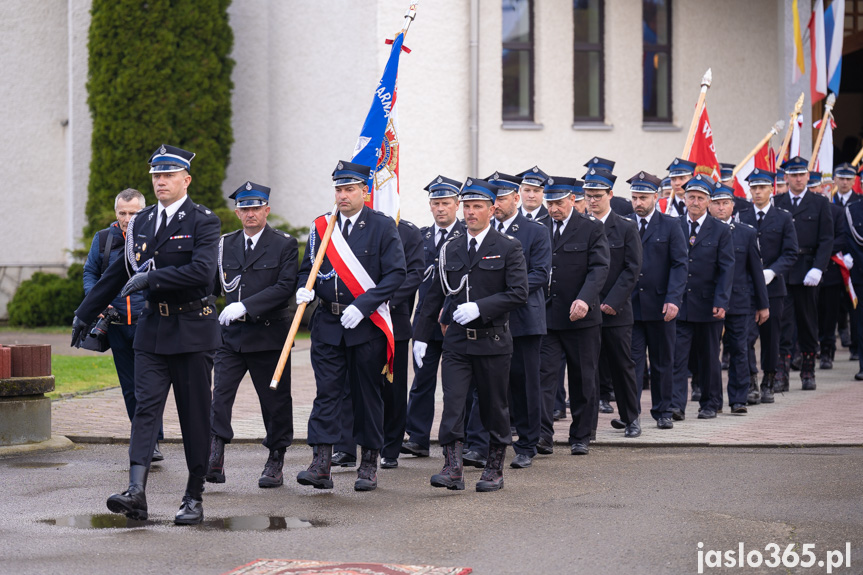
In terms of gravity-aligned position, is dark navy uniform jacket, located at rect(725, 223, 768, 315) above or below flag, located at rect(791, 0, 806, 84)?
below

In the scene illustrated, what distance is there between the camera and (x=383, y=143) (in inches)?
399

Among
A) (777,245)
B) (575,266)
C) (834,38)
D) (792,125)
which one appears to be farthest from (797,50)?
(575,266)

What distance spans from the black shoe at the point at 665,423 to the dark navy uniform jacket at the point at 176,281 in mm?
4613

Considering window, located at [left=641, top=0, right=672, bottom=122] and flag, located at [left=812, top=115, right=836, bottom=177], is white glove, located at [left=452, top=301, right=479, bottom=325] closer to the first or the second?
flag, located at [left=812, top=115, right=836, bottom=177]

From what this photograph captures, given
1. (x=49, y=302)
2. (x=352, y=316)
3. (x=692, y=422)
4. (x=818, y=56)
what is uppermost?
(x=818, y=56)

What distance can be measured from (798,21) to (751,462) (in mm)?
10797

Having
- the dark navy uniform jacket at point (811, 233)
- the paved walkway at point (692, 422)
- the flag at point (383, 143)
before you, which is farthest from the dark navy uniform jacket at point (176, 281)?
the dark navy uniform jacket at point (811, 233)

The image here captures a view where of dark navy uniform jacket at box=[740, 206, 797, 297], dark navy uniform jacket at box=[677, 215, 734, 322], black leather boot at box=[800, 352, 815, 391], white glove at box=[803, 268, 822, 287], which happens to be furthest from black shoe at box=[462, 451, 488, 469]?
white glove at box=[803, 268, 822, 287]

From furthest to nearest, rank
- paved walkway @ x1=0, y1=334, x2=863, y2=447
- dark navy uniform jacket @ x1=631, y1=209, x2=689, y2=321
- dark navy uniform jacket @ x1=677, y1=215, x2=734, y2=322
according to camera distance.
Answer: dark navy uniform jacket @ x1=677, y1=215, x2=734, y2=322, dark navy uniform jacket @ x1=631, y1=209, x2=689, y2=321, paved walkway @ x1=0, y1=334, x2=863, y2=447

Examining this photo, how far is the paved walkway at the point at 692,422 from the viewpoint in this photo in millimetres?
10016

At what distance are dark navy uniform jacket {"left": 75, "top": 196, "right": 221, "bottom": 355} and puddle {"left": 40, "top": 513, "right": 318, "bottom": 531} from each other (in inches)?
37.9

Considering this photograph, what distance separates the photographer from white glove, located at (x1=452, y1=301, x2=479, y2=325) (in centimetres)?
800

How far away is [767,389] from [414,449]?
14.6 ft

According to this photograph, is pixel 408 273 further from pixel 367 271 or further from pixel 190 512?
pixel 190 512
